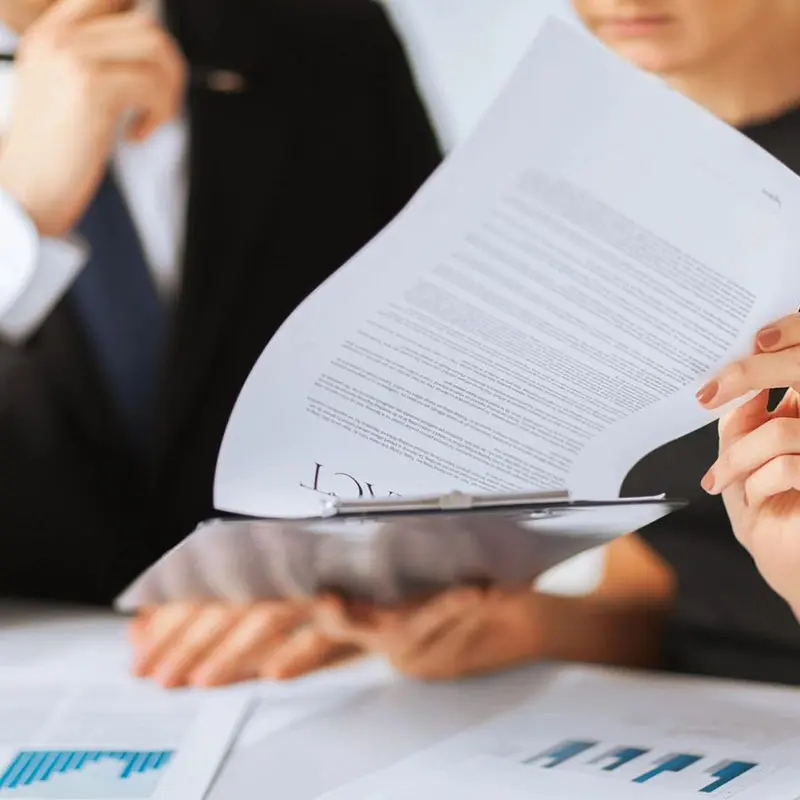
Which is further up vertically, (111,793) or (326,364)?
(326,364)

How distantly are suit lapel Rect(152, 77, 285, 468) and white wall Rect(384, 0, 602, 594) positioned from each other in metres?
0.17

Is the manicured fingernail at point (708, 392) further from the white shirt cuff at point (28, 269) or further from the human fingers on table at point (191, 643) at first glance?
the white shirt cuff at point (28, 269)

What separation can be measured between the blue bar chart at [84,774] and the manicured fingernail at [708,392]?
1.34ft

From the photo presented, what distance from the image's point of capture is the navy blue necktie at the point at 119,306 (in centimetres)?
99

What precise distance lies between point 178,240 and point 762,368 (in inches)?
26.6

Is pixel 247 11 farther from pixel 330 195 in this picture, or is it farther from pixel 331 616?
pixel 331 616

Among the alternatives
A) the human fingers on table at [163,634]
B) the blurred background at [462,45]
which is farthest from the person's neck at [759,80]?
the human fingers on table at [163,634]

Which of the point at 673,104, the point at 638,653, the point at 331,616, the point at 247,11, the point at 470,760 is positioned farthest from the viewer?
the point at 247,11

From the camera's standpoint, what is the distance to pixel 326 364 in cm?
53

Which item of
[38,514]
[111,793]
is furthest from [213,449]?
[111,793]

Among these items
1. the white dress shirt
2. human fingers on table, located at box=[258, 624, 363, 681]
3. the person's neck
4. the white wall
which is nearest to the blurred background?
the white wall

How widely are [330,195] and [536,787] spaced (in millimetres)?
674

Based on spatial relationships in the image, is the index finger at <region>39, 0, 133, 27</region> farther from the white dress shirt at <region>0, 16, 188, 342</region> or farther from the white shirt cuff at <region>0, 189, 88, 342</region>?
the white shirt cuff at <region>0, 189, 88, 342</region>

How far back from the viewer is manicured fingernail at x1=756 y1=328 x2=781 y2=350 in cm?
52
